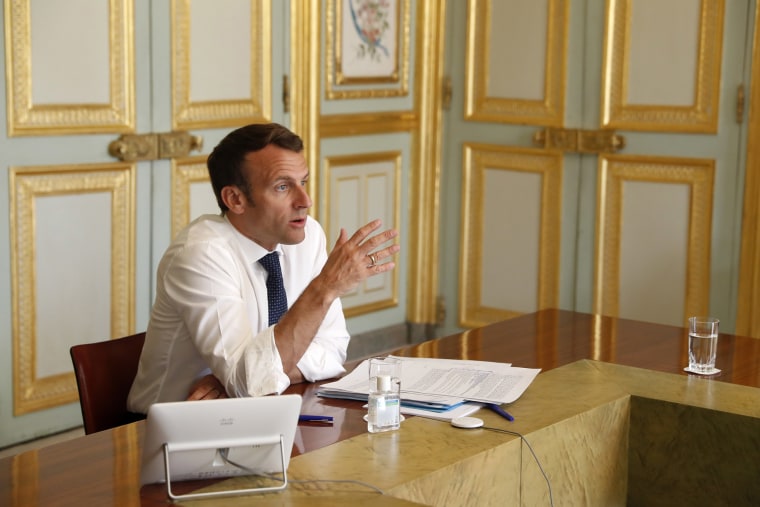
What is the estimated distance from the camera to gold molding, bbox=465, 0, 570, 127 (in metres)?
4.85

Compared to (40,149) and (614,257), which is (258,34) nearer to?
(40,149)

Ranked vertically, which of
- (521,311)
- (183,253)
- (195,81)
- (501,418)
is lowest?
(521,311)

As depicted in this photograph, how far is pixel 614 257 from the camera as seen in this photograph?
190 inches

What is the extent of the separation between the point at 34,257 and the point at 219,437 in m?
2.31

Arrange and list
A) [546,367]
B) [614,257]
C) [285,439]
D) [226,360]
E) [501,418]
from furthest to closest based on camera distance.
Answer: [614,257] < [546,367] < [226,360] < [501,418] < [285,439]

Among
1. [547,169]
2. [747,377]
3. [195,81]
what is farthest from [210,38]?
[747,377]

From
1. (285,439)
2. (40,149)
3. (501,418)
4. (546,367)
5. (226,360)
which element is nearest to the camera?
(285,439)

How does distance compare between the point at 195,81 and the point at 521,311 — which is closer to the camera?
the point at 195,81

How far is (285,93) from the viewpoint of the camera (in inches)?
179

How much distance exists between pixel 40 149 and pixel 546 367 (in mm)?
2041

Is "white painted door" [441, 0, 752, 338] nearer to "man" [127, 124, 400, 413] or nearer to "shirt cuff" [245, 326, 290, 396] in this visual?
"man" [127, 124, 400, 413]

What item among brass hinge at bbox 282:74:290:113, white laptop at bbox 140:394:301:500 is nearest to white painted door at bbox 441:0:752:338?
brass hinge at bbox 282:74:290:113

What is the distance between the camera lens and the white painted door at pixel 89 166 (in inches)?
146

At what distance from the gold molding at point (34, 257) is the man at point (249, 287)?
136cm
